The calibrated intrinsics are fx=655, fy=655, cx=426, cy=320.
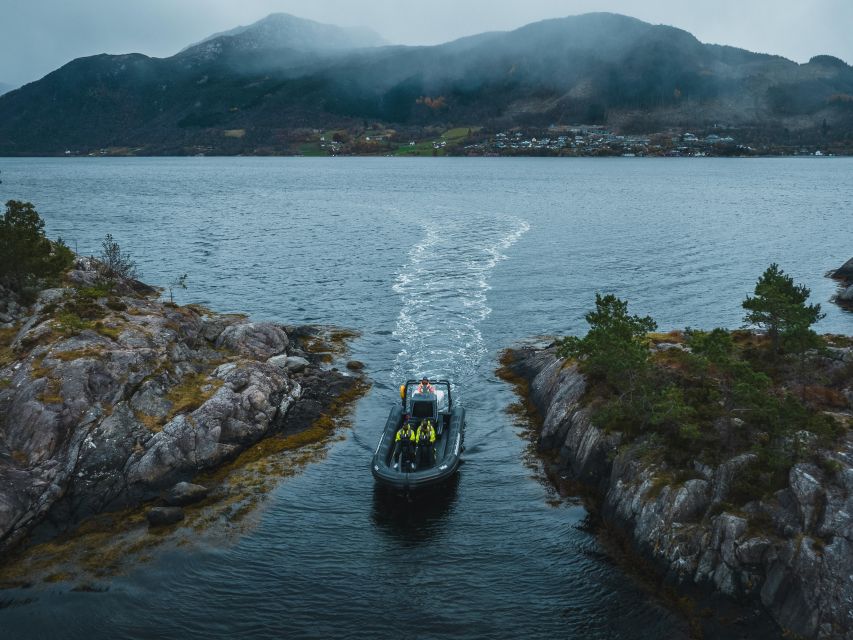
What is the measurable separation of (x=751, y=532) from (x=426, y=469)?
48.5ft

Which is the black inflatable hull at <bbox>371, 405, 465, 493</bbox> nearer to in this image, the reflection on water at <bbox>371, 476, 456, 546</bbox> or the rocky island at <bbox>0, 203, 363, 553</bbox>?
the reflection on water at <bbox>371, 476, 456, 546</bbox>

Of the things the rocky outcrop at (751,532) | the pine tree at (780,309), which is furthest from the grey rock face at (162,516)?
the pine tree at (780,309)

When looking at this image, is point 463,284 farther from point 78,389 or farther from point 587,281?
point 78,389

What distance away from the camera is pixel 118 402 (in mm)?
33750

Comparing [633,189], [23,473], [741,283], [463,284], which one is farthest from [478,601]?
[633,189]

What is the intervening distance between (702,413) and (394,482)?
14.2 m

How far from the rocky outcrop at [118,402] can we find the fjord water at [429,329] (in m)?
4.61

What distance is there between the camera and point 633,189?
169 meters

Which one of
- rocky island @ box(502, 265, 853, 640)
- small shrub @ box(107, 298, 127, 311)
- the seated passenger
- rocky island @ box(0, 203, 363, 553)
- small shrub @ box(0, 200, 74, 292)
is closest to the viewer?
rocky island @ box(502, 265, 853, 640)

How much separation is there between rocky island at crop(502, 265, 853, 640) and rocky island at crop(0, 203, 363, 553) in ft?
54.6

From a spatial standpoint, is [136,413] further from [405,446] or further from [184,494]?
[405,446]

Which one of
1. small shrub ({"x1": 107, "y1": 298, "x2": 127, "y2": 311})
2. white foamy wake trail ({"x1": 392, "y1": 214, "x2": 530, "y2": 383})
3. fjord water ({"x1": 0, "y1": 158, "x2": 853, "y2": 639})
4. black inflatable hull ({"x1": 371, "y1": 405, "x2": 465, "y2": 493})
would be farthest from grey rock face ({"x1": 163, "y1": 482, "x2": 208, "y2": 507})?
white foamy wake trail ({"x1": 392, "y1": 214, "x2": 530, "y2": 383})

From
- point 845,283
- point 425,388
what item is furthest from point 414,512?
point 845,283

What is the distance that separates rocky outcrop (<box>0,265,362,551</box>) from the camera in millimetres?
29844
